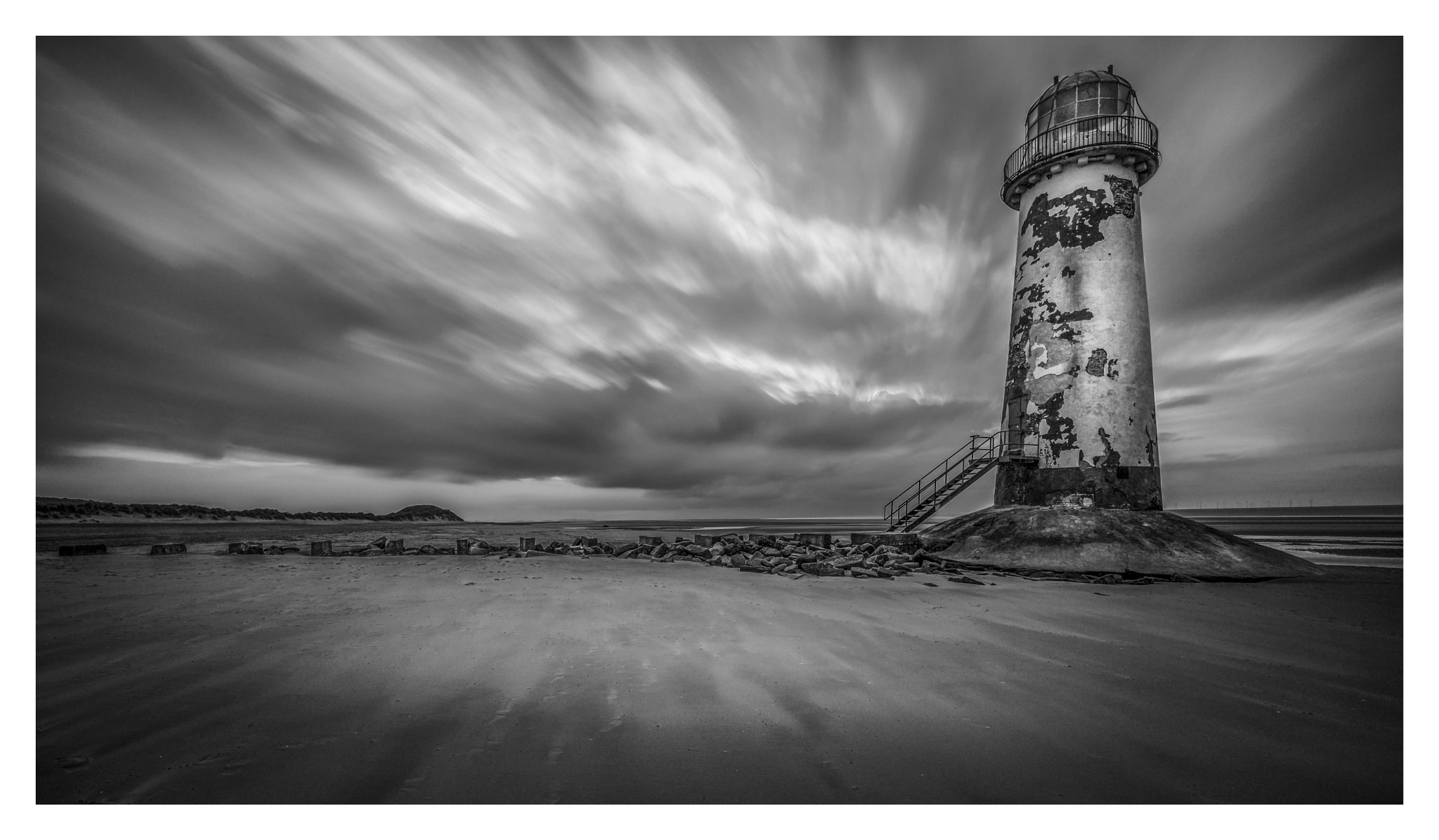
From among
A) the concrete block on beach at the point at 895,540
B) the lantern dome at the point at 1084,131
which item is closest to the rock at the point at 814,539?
the concrete block on beach at the point at 895,540

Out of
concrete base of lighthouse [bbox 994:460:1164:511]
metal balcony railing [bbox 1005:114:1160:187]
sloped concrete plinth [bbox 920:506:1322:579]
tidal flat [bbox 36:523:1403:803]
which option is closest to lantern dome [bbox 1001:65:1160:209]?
metal balcony railing [bbox 1005:114:1160:187]

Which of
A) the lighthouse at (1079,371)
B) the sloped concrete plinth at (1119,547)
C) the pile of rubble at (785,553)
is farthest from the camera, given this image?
the lighthouse at (1079,371)

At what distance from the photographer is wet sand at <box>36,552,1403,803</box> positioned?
2.43m

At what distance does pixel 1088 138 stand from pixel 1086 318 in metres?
4.39

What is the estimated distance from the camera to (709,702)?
10.9ft

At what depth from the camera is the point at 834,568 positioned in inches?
377

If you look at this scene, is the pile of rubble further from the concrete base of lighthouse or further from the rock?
the concrete base of lighthouse

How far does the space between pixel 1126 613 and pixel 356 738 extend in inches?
302

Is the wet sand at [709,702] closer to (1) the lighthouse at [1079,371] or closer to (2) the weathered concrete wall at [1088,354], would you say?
(1) the lighthouse at [1079,371]

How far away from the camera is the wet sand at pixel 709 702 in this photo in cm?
243

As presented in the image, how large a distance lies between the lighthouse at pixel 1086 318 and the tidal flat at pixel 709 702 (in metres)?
5.07

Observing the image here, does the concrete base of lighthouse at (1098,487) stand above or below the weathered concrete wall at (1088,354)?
below

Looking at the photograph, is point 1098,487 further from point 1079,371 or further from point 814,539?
point 814,539

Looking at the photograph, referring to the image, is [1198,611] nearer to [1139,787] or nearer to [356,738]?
[1139,787]
